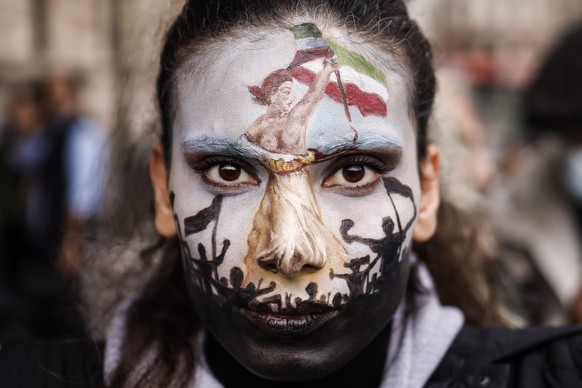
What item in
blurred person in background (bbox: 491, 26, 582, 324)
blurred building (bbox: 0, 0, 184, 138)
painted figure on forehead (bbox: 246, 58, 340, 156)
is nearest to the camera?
painted figure on forehead (bbox: 246, 58, 340, 156)

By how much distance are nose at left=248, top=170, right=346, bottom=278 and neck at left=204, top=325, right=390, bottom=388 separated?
0.33 metres

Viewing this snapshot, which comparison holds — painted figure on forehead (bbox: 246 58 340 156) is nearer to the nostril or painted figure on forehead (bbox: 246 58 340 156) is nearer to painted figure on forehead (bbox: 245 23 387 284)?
painted figure on forehead (bbox: 245 23 387 284)

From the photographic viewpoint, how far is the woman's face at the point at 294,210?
187 centimetres

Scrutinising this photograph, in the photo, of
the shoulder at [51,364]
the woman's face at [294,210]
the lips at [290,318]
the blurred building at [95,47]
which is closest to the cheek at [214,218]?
the woman's face at [294,210]

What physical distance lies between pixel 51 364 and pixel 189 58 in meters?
0.89

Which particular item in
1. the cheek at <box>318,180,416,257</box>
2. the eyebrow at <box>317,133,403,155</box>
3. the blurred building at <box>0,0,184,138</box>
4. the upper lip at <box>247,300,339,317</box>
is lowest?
the blurred building at <box>0,0,184,138</box>

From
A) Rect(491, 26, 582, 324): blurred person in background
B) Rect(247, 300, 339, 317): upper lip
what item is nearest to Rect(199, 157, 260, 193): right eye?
Rect(247, 300, 339, 317): upper lip

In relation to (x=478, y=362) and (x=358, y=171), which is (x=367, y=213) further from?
(x=478, y=362)

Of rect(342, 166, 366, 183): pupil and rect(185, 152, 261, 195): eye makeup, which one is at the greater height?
rect(342, 166, 366, 183): pupil

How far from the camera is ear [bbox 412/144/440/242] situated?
2201 mm

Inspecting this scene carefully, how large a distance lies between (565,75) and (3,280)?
3.33 metres

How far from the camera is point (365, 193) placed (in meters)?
1.98

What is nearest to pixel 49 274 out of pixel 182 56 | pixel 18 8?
pixel 182 56

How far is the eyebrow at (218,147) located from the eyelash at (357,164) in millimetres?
184
